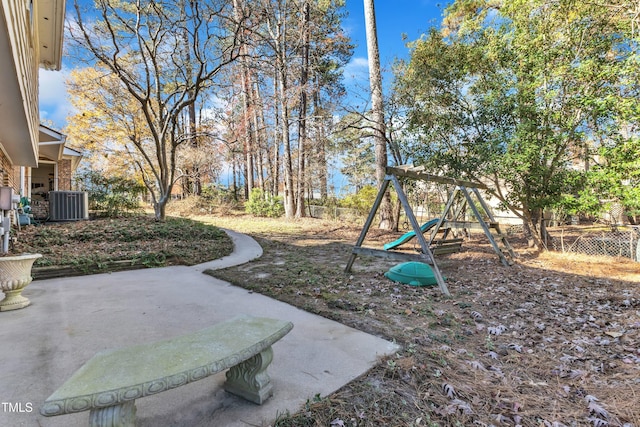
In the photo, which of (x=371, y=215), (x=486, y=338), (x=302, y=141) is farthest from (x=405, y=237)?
(x=302, y=141)

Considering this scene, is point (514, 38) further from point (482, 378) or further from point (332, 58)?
point (332, 58)

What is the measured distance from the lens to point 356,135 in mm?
12633

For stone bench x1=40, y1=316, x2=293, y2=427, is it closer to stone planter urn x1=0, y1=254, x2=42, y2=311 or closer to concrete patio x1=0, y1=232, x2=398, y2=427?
concrete patio x1=0, y1=232, x2=398, y2=427

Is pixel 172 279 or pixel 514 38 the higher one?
pixel 514 38

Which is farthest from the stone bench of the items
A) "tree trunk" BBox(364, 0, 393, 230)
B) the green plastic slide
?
"tree trunk" BBox(364, 0, 393, 230)

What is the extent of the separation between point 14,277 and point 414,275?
16.0ft

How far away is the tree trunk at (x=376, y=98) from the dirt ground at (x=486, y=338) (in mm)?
5325

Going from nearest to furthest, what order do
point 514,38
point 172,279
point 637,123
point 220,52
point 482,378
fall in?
1. point 482,378
2. point 172,279
3. point 637,123
4. point 514,38
5. point 220,52

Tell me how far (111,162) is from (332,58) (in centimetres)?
1479

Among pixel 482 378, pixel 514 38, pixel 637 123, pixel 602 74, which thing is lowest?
pixel 482 378

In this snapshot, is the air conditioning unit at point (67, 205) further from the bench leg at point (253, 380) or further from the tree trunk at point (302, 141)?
the bench leg at point (253, 380)

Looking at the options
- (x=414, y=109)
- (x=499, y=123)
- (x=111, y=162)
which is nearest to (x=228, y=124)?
(x=111, y=162)

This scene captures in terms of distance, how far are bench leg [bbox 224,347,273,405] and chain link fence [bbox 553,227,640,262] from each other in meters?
7.65

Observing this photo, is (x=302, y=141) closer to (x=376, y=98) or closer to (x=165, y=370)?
(x=376, y=98)
